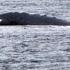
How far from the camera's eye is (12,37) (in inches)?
12.9

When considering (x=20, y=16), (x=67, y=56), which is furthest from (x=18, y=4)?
(x=67, y=56)

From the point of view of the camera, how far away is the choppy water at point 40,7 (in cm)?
33

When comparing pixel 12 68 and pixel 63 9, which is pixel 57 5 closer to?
pixel 63 9

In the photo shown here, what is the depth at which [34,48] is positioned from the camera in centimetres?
32

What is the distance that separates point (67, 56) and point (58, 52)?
0.7 inches

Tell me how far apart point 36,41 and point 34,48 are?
0.01 meters

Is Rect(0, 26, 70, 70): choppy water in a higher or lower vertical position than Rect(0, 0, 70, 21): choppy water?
lower

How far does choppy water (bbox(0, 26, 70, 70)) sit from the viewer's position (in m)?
0.31

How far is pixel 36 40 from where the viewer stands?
32 centimetres

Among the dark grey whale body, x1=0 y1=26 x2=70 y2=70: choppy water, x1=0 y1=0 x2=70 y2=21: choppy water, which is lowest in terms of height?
x1=0 y1=26 x2=70 y2=70: choppy water

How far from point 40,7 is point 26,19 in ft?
0.12

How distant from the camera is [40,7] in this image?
1.10 feet

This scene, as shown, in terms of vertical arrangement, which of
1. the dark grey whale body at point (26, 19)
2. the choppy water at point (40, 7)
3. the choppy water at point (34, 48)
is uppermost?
the choppy water at point (40, 7)

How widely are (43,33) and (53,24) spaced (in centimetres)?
3
